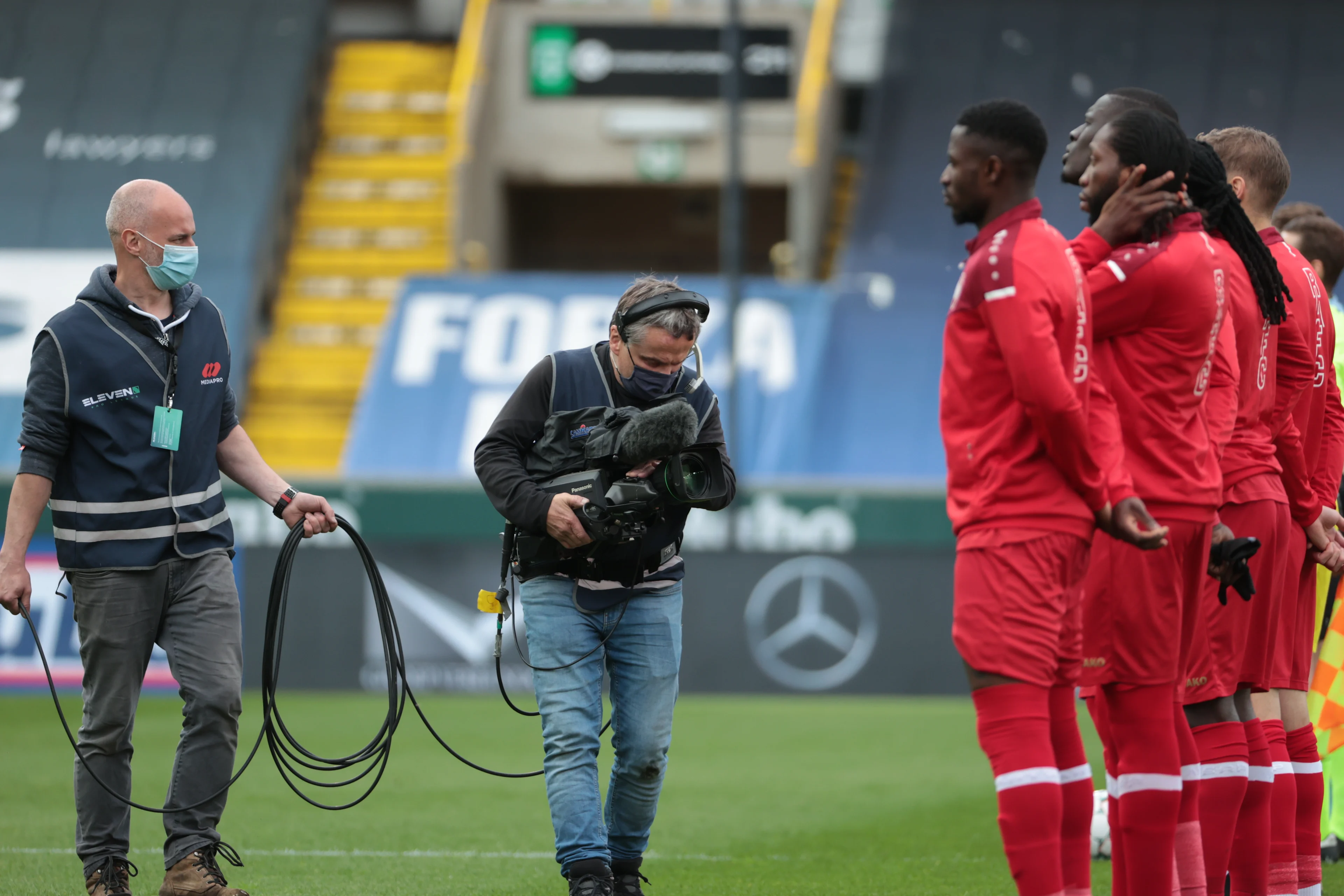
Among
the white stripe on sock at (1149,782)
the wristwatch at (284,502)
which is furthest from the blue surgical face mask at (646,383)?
the white stripe on sock at (1149,782)

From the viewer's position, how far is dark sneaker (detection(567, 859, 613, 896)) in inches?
181

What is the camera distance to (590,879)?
4621 millimetres

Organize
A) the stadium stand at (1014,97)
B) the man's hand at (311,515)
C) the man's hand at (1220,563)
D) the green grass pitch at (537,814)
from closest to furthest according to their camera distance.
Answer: the man's hand at (1220,563) → the man's hand at (311,515) → the green grass pitch at (537,814) → the stadium stand at (1014,97)

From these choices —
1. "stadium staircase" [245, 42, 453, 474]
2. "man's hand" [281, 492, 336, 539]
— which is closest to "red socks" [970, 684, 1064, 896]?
"man's hand" [281, 492, 336, 539]

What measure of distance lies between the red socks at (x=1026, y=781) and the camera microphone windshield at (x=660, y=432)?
1.18 meters

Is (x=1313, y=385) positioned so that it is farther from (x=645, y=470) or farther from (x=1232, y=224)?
(x=645, y=470)

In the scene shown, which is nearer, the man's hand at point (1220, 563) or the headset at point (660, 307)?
the man's hand at point (1220, 563)

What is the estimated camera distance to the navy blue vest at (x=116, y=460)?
4910 mm

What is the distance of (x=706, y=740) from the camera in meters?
10.3

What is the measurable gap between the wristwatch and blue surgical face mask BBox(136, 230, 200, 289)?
72 centimetres

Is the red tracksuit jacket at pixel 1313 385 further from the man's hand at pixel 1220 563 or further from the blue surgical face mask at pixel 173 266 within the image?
the blue surgical face mask at pixel 173 266

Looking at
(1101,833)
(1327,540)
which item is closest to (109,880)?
(1101,833)

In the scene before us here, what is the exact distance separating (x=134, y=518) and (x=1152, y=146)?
10.0 ft

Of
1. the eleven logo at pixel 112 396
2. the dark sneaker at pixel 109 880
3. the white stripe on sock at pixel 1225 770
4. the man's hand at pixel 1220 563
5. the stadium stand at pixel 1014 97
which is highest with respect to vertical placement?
the stadium stand at pixel 1014 97
